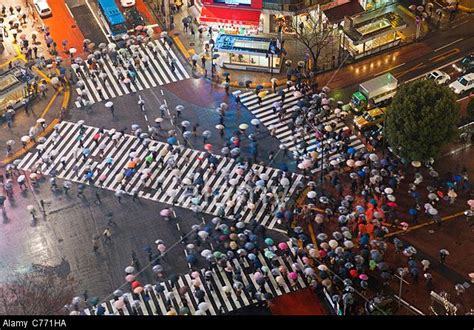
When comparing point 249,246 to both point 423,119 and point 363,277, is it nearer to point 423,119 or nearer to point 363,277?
point 363,277

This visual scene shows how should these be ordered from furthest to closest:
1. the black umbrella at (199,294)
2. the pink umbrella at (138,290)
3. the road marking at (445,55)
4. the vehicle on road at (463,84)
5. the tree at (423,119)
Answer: the road marking at (445,55), the vehicle on road at (463,84), the tree at (423,119), the pink umbrella at (138,290), the black umbrella at (199,294)

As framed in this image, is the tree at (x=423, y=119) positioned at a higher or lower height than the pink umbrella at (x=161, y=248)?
higher

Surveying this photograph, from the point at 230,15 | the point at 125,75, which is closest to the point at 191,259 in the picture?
the point at 125,75

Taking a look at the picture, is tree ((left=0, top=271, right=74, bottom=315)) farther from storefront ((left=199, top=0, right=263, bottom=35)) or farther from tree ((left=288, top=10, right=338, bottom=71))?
tree ((left=288, top=10, right=338, bottom=71))

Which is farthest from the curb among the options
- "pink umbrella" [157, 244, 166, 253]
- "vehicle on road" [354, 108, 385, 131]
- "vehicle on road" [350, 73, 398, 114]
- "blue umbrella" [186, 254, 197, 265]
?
"vehicle on road" [354, 108, 385, 131]

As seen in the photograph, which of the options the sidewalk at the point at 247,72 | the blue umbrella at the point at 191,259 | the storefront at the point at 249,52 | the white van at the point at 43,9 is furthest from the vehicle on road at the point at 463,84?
the white van at the point at 43,9

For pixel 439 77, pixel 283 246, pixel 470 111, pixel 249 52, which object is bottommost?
pixel 283 246

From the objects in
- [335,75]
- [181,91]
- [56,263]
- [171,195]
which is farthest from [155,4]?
[56,263]

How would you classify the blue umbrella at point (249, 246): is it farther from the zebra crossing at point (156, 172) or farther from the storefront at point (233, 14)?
the storefront at point (233, 14)
